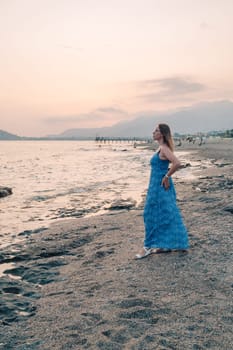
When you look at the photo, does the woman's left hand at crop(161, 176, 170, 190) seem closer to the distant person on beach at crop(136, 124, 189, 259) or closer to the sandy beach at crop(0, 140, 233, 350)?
the distant person on beach at crop(136, 124, 189, 259)

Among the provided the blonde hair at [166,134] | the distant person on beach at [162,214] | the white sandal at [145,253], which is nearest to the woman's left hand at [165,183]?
the distant person on beach at [162,214]

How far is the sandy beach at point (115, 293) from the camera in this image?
3682 millimetres

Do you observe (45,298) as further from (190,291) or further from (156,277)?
(190,291)

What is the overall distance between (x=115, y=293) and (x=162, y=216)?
70.9 inches

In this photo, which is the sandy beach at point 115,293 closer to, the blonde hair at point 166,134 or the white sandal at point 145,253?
the white sandal at point 145,253

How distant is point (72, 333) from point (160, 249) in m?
2.79

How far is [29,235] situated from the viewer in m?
8.49

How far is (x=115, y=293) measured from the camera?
4734 mm

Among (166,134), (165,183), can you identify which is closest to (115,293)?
(165,183)

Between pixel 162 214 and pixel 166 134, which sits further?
pixel 162 214

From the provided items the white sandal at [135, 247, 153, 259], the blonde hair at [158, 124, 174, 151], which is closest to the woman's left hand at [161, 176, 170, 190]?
the blonde hair at [158, 124, 174, 151]

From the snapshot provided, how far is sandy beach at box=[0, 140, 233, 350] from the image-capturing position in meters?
3.68

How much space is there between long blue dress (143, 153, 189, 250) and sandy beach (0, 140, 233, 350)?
8.7 inches

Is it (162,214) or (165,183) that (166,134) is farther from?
(162,214)
